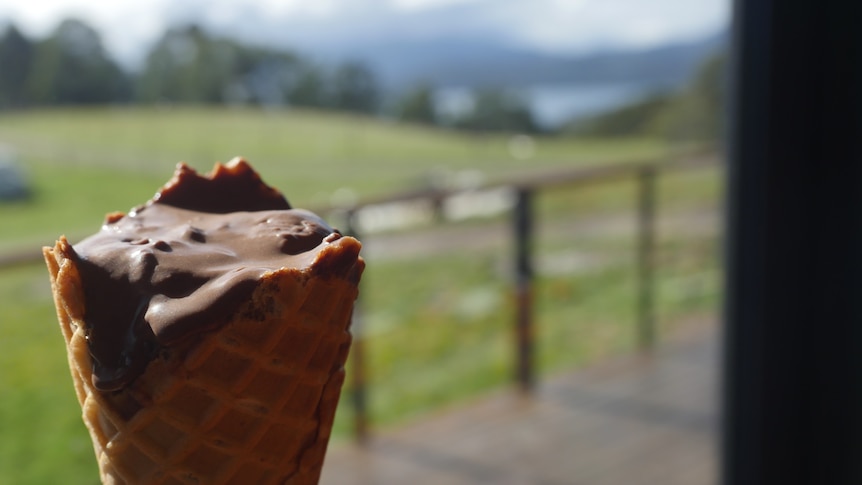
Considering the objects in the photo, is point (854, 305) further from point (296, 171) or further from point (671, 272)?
point (671, 272)

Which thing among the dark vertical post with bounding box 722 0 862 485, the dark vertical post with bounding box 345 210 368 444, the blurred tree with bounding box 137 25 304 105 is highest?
the blurred tree with bounding box 137 25 304 105

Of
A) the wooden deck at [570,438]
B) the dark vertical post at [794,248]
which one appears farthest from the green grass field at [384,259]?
the dark vertical post at [794,248]

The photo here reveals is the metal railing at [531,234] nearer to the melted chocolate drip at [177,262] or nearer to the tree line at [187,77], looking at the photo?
the tree line at [187,77]

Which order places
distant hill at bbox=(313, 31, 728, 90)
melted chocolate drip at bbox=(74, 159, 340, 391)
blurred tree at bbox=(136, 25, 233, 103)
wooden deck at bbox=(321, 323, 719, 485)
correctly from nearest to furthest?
melted chocolate drip at bbox=(74, 159, 340, 391), wooden deck at bbox=(321, 323, 719, 485), blurred tree at bbox=(136, 25, 233, 103), distant hill at bbox=(313, 31, 728, 90)

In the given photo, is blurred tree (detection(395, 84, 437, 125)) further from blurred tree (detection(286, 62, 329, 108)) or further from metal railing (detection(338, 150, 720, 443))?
metal railing (detection(338, 150, 720, 443))

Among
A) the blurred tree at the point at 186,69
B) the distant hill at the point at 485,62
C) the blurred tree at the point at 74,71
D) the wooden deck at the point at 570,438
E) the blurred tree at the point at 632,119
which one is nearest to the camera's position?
the blurred tree at the point at 74,71

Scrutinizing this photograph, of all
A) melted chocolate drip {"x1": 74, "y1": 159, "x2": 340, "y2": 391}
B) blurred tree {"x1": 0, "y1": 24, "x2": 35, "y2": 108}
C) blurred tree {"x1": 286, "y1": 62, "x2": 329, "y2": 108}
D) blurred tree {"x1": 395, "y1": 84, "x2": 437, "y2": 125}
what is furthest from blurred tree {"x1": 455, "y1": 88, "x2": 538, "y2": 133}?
melted chocolate drip {"x1": 74, "y1": 159, "x2": 340, "y2": 391}

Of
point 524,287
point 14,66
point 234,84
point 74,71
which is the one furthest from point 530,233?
point 14,66
